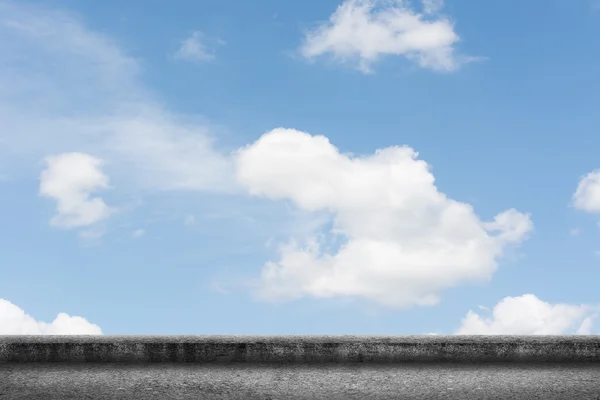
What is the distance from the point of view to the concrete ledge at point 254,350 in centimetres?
488

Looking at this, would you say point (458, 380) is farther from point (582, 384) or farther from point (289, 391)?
point (289, 391)

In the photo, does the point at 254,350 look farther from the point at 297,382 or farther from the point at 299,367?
the point at 297,382

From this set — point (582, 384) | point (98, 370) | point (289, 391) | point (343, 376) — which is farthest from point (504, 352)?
point (98, 370)

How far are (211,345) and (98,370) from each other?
2.56 feet

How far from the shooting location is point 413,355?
195 inches

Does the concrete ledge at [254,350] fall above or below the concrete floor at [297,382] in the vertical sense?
above


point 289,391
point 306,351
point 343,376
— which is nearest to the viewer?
point 289,391

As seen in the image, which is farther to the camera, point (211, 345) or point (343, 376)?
point (211, 345)

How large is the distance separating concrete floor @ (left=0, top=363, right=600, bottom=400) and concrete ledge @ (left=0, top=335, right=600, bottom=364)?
8cm

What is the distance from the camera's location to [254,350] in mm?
4891

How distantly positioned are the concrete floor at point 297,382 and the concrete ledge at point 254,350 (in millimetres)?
81

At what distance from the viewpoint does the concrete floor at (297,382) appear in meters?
4.25

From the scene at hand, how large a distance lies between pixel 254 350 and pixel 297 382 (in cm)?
53

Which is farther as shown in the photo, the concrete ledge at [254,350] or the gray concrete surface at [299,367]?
the concrete ledge at [254,350]
